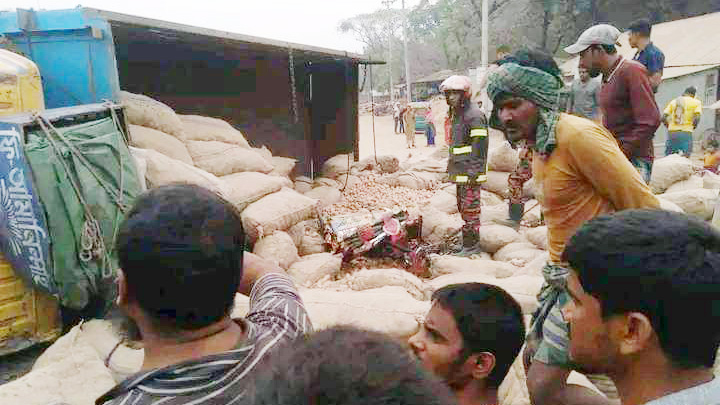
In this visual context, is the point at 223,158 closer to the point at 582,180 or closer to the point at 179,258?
the point at 582,180

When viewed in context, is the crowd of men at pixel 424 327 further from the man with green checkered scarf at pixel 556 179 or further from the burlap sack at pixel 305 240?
the burlap sack at pixel 305 240

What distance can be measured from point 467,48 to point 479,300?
31.9 m

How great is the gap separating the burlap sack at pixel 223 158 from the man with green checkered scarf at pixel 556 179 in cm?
336

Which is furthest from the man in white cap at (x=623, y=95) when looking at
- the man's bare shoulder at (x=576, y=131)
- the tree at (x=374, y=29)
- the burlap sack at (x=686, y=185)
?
the tree at (x=374, y=29)

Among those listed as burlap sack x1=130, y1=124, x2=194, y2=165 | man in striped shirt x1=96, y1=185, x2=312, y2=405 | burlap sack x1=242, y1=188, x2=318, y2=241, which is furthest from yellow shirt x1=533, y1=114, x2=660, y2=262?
burlap sack x1=130, y1=124, x2=194, y2=165

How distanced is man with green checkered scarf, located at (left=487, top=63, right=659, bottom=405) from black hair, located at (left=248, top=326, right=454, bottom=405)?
1.33m

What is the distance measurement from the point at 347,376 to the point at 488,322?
1.15m

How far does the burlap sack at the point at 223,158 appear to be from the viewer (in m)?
4.84

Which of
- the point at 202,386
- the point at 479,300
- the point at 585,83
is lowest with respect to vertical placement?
the point at 479,300

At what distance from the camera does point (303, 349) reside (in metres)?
0.63

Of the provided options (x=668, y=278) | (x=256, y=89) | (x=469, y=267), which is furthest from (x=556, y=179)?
(x=256, y=89)

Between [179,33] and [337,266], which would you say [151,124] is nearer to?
[179,33]

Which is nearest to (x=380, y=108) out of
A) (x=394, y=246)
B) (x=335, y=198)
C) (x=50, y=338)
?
(x=335, y=198)

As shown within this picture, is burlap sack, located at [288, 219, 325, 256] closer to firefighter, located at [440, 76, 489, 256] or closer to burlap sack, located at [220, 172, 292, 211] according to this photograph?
burlap sack, located at [220, 172, 292, 211]
